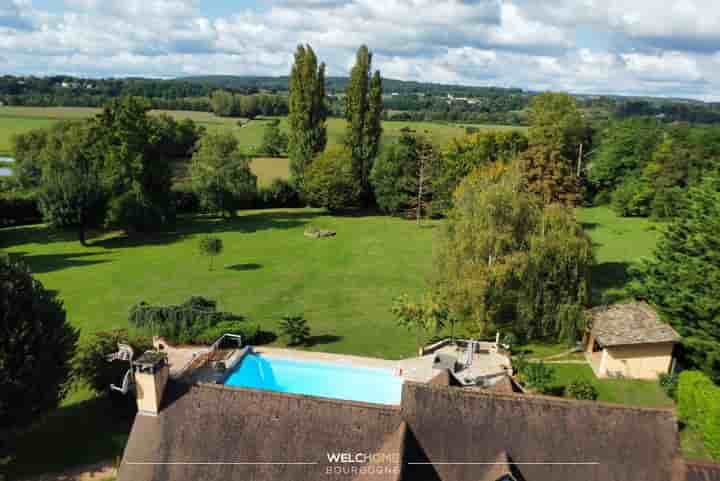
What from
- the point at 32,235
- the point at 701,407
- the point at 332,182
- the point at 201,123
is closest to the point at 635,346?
the point at 701,407

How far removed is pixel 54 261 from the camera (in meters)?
37.3

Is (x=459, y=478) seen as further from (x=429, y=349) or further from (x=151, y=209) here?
(x=151, y=209)

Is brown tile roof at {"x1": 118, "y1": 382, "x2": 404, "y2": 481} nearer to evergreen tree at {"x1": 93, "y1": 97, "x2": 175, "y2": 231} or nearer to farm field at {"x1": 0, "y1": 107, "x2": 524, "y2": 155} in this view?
evergreen tree at {"x1": 93, "y1": 97, "x2": 175, "y2": 231}

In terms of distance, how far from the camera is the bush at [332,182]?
172 feet

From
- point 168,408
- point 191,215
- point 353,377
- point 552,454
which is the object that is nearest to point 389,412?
point 552,454

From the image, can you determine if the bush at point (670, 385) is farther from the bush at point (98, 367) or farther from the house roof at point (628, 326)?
the bush at point (98, 367)

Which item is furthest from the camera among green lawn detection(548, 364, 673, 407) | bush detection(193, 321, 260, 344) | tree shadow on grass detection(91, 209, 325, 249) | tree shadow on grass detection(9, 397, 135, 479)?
tree shadow on grass detection(91, 209, 325, 249)

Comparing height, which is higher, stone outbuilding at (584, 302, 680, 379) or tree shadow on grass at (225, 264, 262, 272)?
stone outbuilding at (584, 302, 680, 379)

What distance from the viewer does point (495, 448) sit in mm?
11500

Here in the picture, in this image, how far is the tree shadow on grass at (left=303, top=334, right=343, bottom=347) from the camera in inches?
979

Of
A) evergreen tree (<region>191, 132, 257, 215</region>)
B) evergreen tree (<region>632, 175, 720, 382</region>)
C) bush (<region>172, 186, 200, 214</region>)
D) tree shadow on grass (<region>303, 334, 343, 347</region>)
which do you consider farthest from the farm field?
evergreen tree (<region>632, 175, 720, 382</region>)

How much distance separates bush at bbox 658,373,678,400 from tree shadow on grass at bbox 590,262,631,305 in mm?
5959

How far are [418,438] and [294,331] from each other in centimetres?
1381

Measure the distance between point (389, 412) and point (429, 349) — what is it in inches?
501
